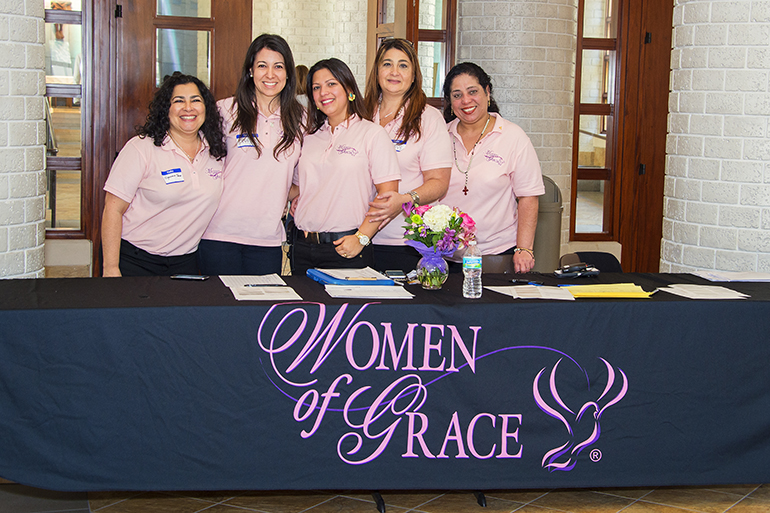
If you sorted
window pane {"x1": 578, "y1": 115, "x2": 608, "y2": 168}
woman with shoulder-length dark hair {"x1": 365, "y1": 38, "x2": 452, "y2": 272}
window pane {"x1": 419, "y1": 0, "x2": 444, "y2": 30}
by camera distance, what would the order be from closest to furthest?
woman with shoulder-length dark hair {"x1": 365, "y1": 38, "x2": 452, "y2": 272}
window pane {"x1": 419, "y1": 0, "x2": 444, "y2": 30}
window pane {"x1": 578, "y1": 115, "x2": 608, "y2": 168}

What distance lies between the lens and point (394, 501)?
294 cm

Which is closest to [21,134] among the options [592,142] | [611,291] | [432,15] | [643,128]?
[611,291]

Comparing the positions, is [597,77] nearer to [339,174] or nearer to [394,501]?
[339,174]

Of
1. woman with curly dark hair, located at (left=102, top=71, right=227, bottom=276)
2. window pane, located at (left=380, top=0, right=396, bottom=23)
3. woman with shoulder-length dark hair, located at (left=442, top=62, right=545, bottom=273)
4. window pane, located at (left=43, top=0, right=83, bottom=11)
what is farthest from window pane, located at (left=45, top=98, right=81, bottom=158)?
woman with shoulder-length dark hair, located at (left=442, top=62, right=545, bottom=273)

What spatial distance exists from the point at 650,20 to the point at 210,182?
5.01 metres

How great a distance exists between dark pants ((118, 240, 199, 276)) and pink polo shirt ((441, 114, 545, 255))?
4.22ft

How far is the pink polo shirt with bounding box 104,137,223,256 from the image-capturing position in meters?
3.28

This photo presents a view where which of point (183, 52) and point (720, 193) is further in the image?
point (183, 52)

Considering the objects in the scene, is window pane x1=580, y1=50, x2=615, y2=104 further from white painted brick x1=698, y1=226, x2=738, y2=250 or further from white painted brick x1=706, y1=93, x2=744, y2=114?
white painted brick x1=698, y1=226, x2=738, y2=250

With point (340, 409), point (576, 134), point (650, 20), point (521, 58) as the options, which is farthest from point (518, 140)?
point (650, 20)

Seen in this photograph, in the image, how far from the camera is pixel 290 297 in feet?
9.02

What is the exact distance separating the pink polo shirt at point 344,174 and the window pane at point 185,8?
2482 millimetres

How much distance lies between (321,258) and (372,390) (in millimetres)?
847

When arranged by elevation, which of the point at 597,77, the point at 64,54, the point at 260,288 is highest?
the point at 597,77
